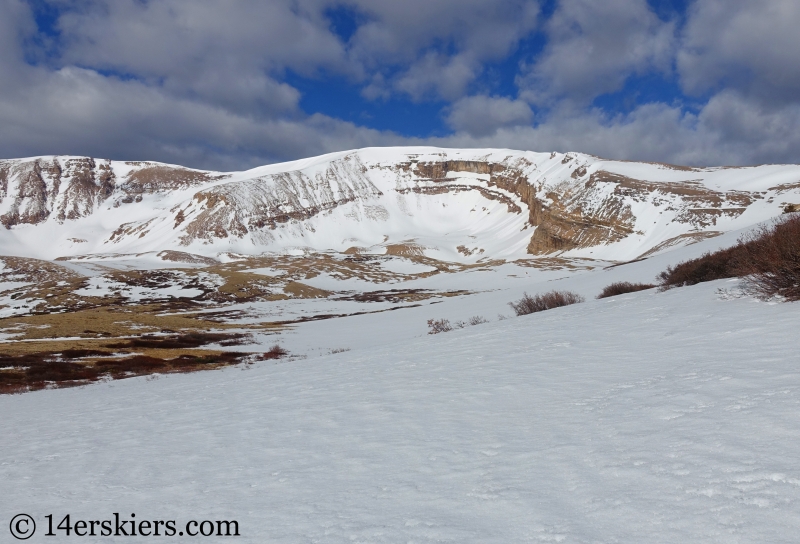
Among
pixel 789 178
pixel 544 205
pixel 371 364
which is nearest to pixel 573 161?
pixel 544 205

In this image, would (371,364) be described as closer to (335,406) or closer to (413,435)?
(335,406)

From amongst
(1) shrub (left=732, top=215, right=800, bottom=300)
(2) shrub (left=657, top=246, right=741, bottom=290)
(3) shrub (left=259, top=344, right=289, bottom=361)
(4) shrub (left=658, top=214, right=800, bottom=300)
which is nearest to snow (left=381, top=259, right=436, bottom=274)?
(3) shrub (left=259, top=344, right=289, bottom=361)

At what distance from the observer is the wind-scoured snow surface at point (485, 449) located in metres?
4.43

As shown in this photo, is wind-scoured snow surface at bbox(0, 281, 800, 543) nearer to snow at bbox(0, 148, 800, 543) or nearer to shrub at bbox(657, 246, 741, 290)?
snow at bbox(0, 148, 800, 543)

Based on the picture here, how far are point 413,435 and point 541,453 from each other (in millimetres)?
1898

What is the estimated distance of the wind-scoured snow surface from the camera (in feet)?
14.5

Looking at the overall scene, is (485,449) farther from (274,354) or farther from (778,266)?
(274,354)

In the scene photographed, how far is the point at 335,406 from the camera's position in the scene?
923 centimetres

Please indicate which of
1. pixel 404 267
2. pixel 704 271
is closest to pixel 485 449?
pixel 704 271

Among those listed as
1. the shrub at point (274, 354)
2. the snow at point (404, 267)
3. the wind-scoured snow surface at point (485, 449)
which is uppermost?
the snow at point (404, 267)

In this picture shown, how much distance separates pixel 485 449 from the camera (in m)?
6.15

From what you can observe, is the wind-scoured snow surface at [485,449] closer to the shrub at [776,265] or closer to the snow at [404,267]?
the shrub at [776,265]

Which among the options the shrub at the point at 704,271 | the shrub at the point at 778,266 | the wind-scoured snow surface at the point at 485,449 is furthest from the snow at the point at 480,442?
the shrub at the point at 704,271

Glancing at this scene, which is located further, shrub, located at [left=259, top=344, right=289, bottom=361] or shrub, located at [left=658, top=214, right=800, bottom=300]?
shrub, located at [left=259, top=344, right=289, bottom=361]
